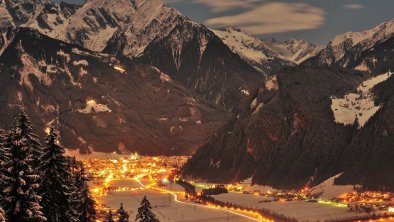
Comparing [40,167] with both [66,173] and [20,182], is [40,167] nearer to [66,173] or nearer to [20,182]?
[66,173]

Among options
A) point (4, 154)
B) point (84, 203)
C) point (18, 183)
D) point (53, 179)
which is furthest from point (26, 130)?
point (84, 203)

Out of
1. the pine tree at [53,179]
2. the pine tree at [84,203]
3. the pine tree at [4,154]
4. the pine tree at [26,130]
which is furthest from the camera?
the pine tree at [84,203]

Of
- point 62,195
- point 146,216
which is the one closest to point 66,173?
point 62,195

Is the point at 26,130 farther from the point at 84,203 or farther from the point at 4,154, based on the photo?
the point at 84,203

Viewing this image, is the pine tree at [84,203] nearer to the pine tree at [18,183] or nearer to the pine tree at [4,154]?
the pine tree at [18,183]

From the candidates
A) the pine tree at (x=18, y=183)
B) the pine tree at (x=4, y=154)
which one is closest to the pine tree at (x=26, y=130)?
the pine tree at (x=18, y=183)

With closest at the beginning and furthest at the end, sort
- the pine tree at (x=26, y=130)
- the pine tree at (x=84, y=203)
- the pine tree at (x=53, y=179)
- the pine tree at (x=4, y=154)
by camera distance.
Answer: the pine tree at (x=4, y=154), the pine tree at (x=26, y=130), the pine tree at (x=53, y=179), the pine tree at (x=84, y=203)

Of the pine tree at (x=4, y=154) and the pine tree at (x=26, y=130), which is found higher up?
the pine tree at (x=26, y=130)
